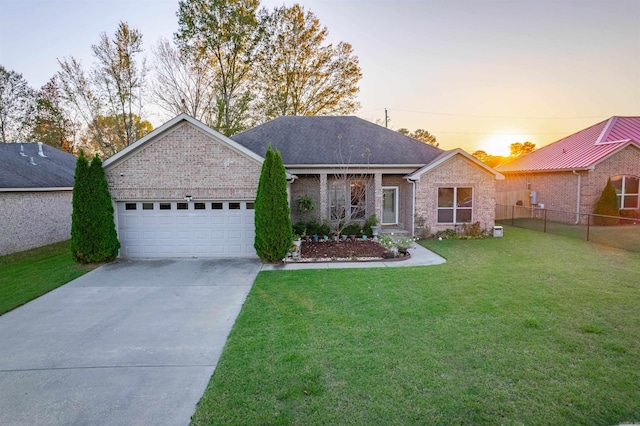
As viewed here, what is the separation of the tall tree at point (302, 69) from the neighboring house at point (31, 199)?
15806 millimetres

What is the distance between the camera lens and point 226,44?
27.3 metres

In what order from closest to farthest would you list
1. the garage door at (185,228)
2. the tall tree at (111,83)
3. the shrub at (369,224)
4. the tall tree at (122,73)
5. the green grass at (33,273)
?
the green grass at (33,273)
the garage door at (185,228)
the shrub at (369,224)
the tall tree at (122,73)
the tall tree at (111,83)

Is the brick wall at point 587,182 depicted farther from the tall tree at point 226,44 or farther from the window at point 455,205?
the tall tree at point 226,44

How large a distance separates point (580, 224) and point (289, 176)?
16.2 m

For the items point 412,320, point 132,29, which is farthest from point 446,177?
point 132,29

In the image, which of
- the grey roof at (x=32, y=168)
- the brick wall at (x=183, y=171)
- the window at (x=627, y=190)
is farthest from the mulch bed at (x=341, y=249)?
the window at (x=627, y=190)

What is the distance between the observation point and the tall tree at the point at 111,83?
2541 cm

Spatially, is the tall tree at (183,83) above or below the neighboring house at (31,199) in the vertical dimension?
above

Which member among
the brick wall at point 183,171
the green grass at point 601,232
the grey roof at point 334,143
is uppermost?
the grey roof at point 334,143

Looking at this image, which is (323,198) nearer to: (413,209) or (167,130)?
(413,209)

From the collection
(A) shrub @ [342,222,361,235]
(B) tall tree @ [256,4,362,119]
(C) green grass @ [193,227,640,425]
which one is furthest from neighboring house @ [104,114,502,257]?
(B) tall tree @ [256,4,362,119]

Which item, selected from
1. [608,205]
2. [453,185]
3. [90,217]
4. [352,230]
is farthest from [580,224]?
[90,217]

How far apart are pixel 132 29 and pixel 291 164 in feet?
63.2

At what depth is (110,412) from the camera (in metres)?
4.08
